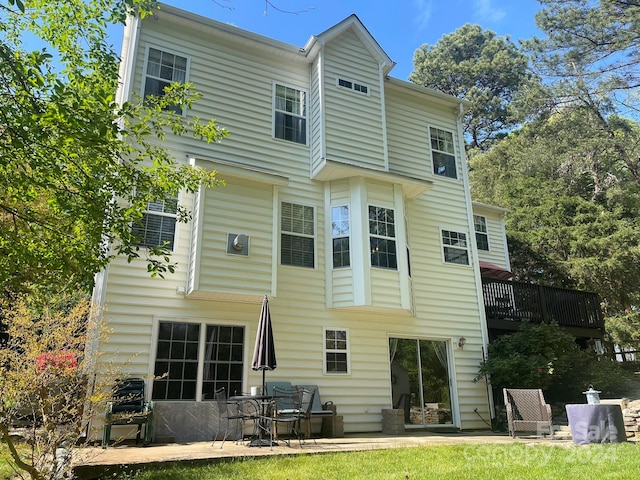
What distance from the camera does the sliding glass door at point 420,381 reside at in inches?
408

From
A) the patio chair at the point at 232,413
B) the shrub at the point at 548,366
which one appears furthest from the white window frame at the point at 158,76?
the shrub at the point at 548,366

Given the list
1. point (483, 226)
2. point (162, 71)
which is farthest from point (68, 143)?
point (483, 226)

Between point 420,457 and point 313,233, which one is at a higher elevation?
point 313,233

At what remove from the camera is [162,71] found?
391 inches

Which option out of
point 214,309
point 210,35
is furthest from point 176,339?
point 210,35

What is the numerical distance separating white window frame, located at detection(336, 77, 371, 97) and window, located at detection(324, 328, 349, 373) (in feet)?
19.4

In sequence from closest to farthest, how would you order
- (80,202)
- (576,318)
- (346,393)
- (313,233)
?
(80,202) → (346,393) → (313,233) → (576,318)

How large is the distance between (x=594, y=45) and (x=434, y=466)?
17.5 metres

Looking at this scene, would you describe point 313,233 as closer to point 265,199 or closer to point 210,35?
point 265,199

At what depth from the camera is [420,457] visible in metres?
5.86

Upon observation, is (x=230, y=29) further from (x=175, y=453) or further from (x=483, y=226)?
(x=483, y=226)

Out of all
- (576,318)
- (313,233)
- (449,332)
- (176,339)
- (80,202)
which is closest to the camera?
(80,202)

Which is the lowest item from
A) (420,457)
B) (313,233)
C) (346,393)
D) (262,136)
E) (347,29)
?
(420,457)

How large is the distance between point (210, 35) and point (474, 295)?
8.94 m
